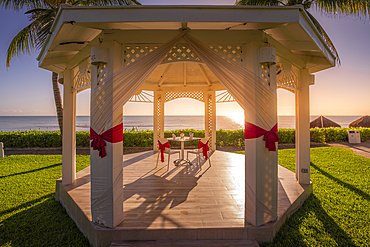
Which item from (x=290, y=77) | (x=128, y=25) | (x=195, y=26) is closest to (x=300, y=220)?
(x=290, y=77)

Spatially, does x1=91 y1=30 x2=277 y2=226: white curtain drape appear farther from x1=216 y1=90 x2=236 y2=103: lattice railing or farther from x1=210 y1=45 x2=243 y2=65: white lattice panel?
x1=216 y1=90 x2=236 y2=103: lattice railing

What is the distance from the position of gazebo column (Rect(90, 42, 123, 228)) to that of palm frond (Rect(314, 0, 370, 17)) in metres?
7.12

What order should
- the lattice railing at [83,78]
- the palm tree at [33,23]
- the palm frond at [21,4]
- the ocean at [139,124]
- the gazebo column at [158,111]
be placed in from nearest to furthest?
the lattice railing at [83,78]
the palm tree at [33,23]
the palm frond at [21,4]
the gazebo column at [158,111]
the ocean at [139,124]

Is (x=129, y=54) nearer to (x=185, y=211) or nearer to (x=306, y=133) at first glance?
(x=185, y=211)

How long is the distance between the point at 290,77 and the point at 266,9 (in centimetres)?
221

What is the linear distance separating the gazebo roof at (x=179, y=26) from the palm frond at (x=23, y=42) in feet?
17.0

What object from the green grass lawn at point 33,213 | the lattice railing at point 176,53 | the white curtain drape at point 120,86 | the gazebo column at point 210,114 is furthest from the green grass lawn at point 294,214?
the gazebo column at point 210,114

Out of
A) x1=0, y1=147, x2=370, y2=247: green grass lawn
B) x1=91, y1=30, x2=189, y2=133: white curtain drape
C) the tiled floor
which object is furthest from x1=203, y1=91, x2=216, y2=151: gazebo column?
x1=91, y1=30, x2=189, y2=133: white curtain drape

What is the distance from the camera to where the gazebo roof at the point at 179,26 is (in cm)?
222

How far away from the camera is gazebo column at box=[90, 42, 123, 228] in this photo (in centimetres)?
257

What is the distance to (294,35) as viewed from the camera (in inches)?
111

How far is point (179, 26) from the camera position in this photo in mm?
2605

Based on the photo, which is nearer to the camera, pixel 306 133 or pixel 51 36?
pixel 51 36

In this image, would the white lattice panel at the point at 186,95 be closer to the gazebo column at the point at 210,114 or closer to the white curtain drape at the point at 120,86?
the gazebo column at the point at 210,114
